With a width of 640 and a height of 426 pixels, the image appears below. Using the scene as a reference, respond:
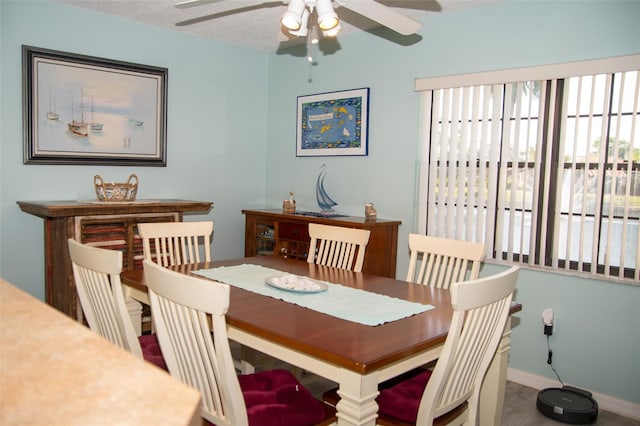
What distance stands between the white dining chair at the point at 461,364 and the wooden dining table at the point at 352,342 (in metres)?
0.09

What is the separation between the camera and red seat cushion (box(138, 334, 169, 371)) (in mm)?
2037

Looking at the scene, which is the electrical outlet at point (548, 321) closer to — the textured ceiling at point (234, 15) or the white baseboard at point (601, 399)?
the white baseboard at point (601, 399)

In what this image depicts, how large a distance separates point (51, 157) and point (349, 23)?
2.36 metres

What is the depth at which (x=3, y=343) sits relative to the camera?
87 cm

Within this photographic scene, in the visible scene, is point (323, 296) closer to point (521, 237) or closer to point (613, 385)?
point (521, 237)

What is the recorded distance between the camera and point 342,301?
206 cm

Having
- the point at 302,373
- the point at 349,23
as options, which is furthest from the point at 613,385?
the point at 349,23

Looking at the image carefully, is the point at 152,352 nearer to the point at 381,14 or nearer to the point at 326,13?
the point at 326,13

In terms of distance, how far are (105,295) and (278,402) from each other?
0.75 m

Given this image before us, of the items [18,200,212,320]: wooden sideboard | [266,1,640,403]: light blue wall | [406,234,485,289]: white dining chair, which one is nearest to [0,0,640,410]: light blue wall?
[266,1,640,403]: light blue wall

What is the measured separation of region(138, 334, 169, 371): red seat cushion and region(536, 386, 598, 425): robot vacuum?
80.1 inches

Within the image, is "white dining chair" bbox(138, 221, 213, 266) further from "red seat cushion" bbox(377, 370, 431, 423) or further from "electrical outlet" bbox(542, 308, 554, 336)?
"electrical outlet" bbox(542, 308, 554, 336)

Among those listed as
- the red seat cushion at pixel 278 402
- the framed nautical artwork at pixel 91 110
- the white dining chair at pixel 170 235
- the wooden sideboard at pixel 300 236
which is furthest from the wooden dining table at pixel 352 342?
the framed nautical artwork at pixel 91 110

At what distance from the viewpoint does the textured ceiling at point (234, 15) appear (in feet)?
11.2
